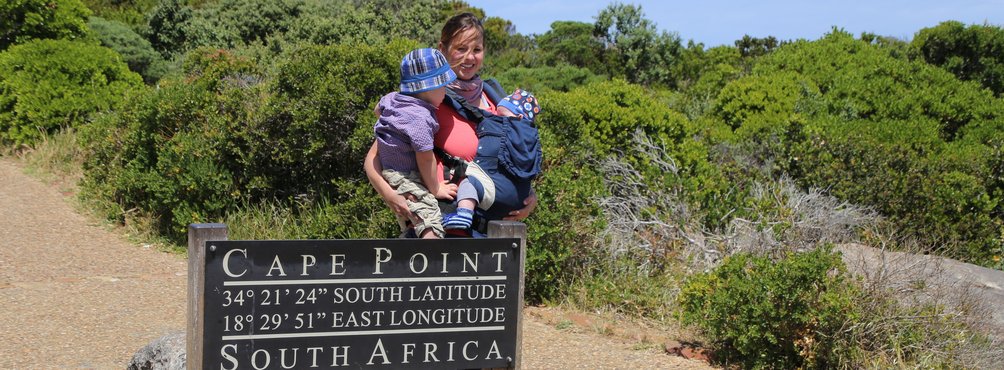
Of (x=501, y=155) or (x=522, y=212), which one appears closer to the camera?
(x=501, y=155)

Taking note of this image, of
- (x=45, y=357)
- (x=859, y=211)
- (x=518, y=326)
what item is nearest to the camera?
(x=518, y=326)

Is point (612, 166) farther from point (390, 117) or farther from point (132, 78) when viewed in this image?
point (132, 78)

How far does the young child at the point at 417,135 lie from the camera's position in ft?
11.3

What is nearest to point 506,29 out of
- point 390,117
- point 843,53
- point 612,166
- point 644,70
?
point 644,70

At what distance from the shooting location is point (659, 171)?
7973mm

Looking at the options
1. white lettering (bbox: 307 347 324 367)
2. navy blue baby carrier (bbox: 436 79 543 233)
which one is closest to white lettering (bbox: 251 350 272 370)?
white lettering (bbox: 307 347 324 367)

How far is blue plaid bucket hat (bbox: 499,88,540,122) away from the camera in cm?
376

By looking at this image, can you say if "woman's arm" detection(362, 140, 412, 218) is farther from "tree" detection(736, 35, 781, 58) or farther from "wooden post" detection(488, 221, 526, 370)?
"tree" detection(736, 35, 781, 58)

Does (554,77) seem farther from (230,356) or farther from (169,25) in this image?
(230,356)

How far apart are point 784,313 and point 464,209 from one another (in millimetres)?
2417

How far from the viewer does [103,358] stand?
5402 millimetres

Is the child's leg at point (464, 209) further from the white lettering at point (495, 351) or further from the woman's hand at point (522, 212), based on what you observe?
the white lettering at point (495, 351)

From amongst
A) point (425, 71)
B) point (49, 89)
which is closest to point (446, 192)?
point (425, 71)

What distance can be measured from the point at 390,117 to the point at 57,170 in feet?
27.3
